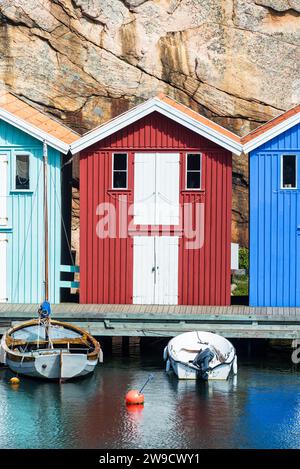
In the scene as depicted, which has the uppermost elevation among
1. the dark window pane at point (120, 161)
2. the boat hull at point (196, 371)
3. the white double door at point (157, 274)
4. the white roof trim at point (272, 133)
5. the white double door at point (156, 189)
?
the white roof trim at point (272, 133)

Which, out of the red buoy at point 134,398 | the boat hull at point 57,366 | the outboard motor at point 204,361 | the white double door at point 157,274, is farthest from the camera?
the white double door at point 157,274

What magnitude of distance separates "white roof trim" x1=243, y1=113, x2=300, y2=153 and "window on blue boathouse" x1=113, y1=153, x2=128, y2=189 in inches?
175

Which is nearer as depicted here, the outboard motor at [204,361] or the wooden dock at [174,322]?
the outboard motor at [204,361]

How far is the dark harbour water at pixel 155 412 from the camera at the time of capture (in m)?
29.9

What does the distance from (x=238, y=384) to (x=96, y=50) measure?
2622cm

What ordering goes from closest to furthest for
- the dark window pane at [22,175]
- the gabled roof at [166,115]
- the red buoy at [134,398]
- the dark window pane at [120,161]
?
the red buoy at [134,398] < the gabled roof at [166,115] < the dark window pane at [120,161] < the dark window pane at [22,175]

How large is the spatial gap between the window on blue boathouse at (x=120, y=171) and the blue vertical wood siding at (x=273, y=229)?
4.61m

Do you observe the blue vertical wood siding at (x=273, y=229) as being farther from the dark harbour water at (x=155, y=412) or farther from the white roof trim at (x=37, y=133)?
the white roof trim at (x=37, y=133)

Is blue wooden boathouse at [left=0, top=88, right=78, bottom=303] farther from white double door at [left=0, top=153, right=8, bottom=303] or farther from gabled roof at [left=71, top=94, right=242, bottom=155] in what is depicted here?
gabled roof at [left=71, top=94, right=242, bottom=155]

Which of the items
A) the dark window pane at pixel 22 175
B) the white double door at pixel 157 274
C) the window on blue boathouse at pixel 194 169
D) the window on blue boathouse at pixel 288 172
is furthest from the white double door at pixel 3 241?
the window on blue boathouse at pixel 288 172

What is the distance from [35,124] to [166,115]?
4967 millimetres

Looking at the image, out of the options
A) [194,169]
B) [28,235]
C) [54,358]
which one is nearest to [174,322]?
[54,358]

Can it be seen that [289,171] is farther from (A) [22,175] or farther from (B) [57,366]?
(B) [57,366]

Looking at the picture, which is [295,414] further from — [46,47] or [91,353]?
[46,47]
